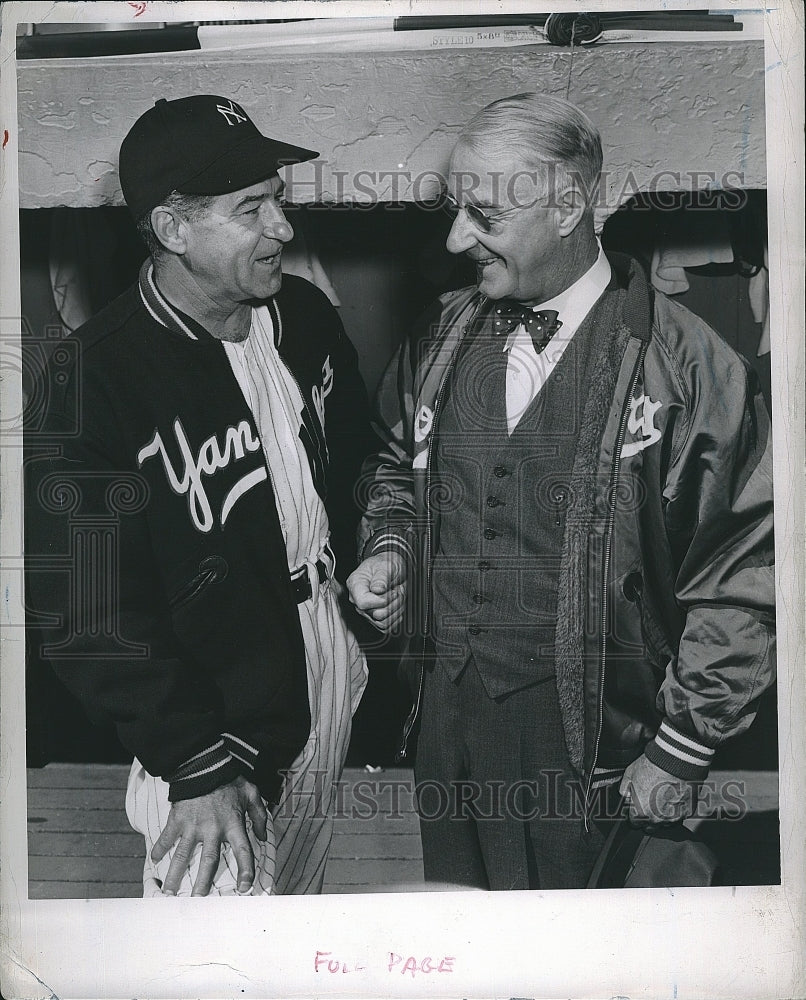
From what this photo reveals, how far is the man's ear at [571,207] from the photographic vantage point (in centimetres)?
190

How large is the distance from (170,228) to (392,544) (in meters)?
0.74

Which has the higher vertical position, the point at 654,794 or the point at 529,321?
the point at 529,321

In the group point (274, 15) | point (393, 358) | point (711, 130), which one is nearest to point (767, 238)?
point (711, 130)

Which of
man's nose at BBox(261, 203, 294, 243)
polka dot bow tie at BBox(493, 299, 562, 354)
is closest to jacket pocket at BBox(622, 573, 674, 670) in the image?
polka dot bow tie at BBox(493, 299, 562, 354)

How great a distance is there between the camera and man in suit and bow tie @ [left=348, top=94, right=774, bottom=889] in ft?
6.19

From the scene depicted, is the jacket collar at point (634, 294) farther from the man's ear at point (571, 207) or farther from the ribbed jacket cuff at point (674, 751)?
the ribbed jacket cuff at point (674, 751)

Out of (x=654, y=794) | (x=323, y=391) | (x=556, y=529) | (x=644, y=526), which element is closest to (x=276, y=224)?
(x=323, y=391)

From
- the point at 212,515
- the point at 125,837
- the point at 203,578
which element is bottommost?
the point at 125,837

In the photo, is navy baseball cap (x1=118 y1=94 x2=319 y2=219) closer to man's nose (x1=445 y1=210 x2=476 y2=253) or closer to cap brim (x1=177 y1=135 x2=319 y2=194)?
cap brim (x1=177 y1=135 x2=319 y2=194)

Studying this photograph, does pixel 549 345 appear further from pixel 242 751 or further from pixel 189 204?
pixel 242 751

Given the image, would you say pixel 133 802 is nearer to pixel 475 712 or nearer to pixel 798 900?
pixel 475 712

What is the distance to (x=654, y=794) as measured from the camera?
6.31ft

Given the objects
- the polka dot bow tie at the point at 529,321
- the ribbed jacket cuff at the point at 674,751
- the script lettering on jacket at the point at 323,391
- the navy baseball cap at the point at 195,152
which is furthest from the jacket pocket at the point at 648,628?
the navy baseball cap at the point at 195,152

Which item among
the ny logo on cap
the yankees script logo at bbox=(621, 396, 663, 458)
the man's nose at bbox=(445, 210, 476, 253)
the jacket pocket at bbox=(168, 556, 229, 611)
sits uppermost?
the ny logo on cap
